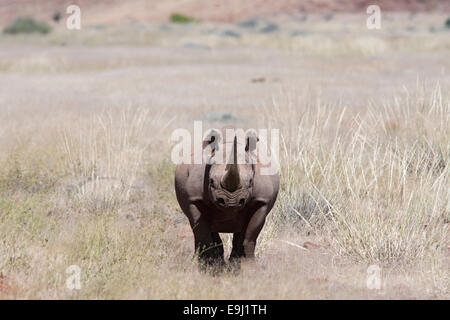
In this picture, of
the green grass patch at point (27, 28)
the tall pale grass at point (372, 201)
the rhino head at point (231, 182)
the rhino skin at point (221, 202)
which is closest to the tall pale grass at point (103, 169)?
the tall pale grass at point (372, 201)

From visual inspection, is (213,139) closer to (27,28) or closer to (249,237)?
(249,237)

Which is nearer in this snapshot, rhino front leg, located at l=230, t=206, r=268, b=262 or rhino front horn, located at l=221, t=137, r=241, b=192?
rhino front horn, located at l=221, t=137, r=241, b=192

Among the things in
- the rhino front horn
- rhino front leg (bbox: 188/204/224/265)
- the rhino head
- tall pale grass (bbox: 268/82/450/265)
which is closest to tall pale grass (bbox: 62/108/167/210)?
tall pale grass (bbox: 268/82/450/265)

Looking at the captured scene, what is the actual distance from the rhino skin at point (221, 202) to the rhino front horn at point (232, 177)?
0.07m

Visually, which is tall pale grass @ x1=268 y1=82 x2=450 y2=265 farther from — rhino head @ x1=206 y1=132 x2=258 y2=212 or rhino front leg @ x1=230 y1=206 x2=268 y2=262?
rhino head @ x1=206 y1=132 x2=258 y2=212

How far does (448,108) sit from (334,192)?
2372 millimetres

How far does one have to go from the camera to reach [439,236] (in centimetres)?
668

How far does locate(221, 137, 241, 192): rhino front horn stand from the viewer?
4.75 meters

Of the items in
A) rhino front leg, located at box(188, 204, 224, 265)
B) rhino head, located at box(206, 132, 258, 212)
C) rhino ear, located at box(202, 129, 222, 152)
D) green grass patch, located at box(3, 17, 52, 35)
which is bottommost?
rhino front leg, located at box(188, 204, 224, 265)

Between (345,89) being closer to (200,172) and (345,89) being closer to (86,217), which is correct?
(86,217)

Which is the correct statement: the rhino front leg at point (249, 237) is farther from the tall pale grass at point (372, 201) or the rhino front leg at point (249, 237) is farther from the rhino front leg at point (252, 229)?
the tall pale grass at point (372, 201)

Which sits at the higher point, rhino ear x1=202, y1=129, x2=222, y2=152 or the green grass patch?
the green grass patch

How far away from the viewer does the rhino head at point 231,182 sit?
4.85 metres

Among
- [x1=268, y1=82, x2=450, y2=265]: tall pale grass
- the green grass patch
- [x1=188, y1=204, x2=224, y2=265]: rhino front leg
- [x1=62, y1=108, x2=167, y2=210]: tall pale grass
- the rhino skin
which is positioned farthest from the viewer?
the green grass patch
